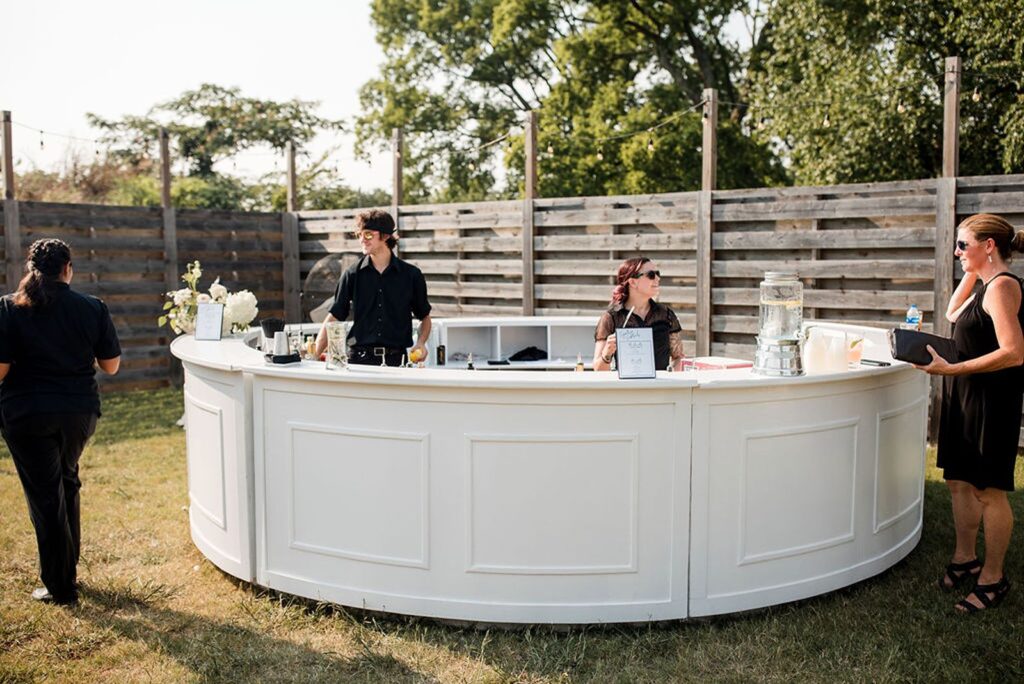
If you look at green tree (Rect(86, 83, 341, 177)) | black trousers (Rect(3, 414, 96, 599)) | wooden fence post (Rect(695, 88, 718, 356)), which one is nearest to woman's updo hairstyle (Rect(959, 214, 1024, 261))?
wooden fence post (Rect(695, 88, 718, 356))

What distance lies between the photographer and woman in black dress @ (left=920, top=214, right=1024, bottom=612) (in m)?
3.75

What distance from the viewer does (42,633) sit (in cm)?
367

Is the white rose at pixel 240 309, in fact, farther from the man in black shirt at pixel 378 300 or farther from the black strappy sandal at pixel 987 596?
the black strappy sandal at pixel 987 596

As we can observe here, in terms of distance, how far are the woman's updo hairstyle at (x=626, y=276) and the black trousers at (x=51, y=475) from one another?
2.51 metres

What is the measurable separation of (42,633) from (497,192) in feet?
53.6

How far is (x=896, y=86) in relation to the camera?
9648 millimetres

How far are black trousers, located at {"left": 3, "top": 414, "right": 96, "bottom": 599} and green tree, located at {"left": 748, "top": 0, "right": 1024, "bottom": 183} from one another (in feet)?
Answer: 25.2

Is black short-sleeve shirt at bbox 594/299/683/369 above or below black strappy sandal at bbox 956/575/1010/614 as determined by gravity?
above

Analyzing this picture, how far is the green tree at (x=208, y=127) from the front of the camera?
2255cm

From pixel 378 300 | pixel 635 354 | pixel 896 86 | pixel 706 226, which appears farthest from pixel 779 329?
pixel 896 86

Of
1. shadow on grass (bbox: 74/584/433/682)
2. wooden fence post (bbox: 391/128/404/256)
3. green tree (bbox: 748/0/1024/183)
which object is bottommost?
shadow on grass (bbox: 74/584/433/682)

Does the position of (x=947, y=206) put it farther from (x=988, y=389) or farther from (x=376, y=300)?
(x=376, y=300)

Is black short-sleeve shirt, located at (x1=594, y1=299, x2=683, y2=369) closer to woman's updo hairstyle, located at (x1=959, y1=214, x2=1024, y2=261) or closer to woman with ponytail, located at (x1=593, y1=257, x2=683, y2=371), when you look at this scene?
woman with ponytail, located at (x1=593, y1=257, x2=683, y2=371)

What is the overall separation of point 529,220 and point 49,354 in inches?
202
